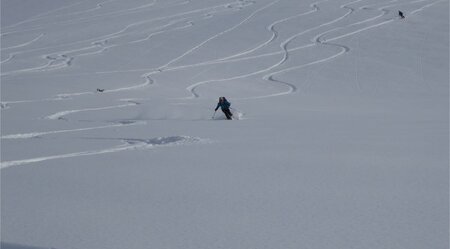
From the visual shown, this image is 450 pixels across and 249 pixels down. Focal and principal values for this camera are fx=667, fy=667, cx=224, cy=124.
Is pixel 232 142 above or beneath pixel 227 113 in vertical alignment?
above

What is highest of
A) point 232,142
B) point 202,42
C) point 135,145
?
point 135,145

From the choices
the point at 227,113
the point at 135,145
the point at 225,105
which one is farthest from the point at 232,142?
the point at 227,113

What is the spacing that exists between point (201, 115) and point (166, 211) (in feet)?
28.0

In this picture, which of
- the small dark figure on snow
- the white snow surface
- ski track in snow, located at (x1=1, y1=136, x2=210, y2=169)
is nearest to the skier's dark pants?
the small dark figure on snow

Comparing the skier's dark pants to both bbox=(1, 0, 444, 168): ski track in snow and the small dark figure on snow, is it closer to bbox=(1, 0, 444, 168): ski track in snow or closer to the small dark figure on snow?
the small dark figure on snow

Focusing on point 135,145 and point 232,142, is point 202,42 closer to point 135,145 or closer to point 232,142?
point 232,142

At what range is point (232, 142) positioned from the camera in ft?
28.2

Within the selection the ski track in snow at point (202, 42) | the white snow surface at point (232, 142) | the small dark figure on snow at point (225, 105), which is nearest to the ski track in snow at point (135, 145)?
the white snow surface at point (232, 142)

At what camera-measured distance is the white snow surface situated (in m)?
4.43

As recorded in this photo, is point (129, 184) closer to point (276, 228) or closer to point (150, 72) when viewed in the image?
point (276, 228)

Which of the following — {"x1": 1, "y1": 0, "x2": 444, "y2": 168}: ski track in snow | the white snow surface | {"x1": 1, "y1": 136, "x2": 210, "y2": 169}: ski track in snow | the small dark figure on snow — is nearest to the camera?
the white snow surface

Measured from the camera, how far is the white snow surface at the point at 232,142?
443 cm

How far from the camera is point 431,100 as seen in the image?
17.2 meters

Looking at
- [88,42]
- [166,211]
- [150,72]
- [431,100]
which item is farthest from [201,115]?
[88,42]
